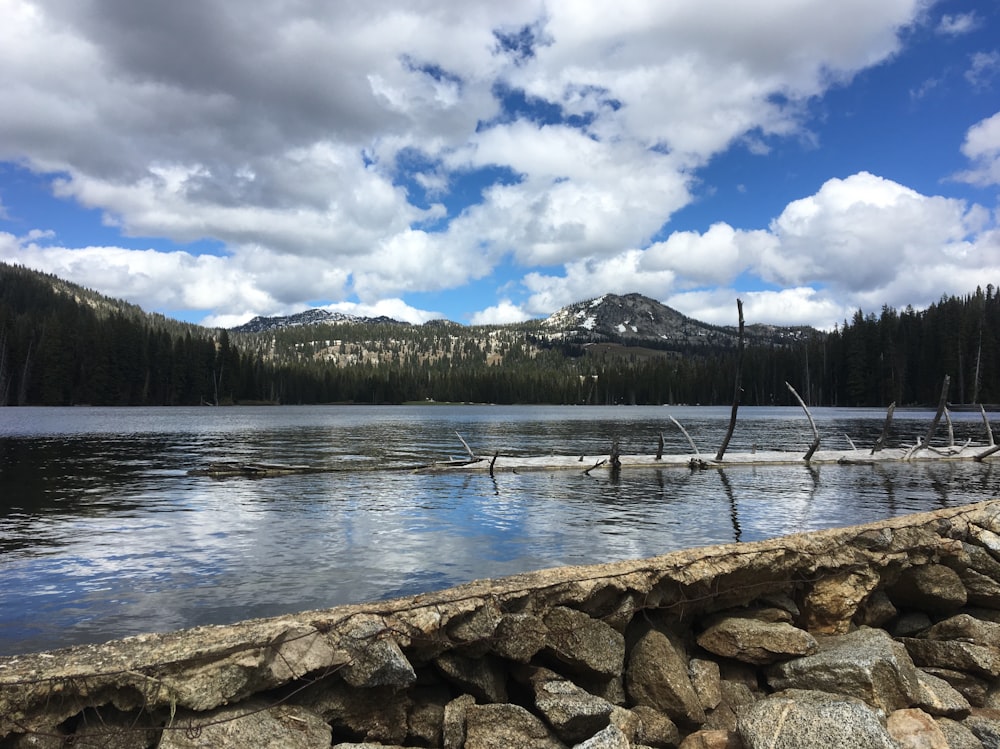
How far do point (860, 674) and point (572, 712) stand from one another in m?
4.10

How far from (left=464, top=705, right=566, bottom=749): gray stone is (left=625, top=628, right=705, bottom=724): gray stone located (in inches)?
67.2

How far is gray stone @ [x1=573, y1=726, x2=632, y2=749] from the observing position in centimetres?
630

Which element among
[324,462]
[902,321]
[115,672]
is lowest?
[324,462]

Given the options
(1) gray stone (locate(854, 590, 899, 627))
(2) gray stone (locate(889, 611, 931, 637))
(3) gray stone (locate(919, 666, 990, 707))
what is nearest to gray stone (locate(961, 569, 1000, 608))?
(2) gray stone (locate(889, 611, 931, 637))

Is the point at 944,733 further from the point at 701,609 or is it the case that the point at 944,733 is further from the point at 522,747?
the point at 522,747

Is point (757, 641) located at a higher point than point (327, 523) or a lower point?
higher

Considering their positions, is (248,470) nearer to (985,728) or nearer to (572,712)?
(572,712)

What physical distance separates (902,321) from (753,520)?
16771 cm

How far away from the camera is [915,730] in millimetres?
7082

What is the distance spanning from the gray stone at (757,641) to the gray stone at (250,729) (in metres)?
5.67

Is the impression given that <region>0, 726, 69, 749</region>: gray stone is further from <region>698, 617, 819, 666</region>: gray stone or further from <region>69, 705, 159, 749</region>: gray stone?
<region>698, 617, 819, 666</region>: gray stone

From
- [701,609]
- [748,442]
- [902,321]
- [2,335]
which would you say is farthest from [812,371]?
[2,335]

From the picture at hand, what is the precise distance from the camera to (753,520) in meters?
22.9

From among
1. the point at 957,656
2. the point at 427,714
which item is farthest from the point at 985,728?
the point at 427,714
